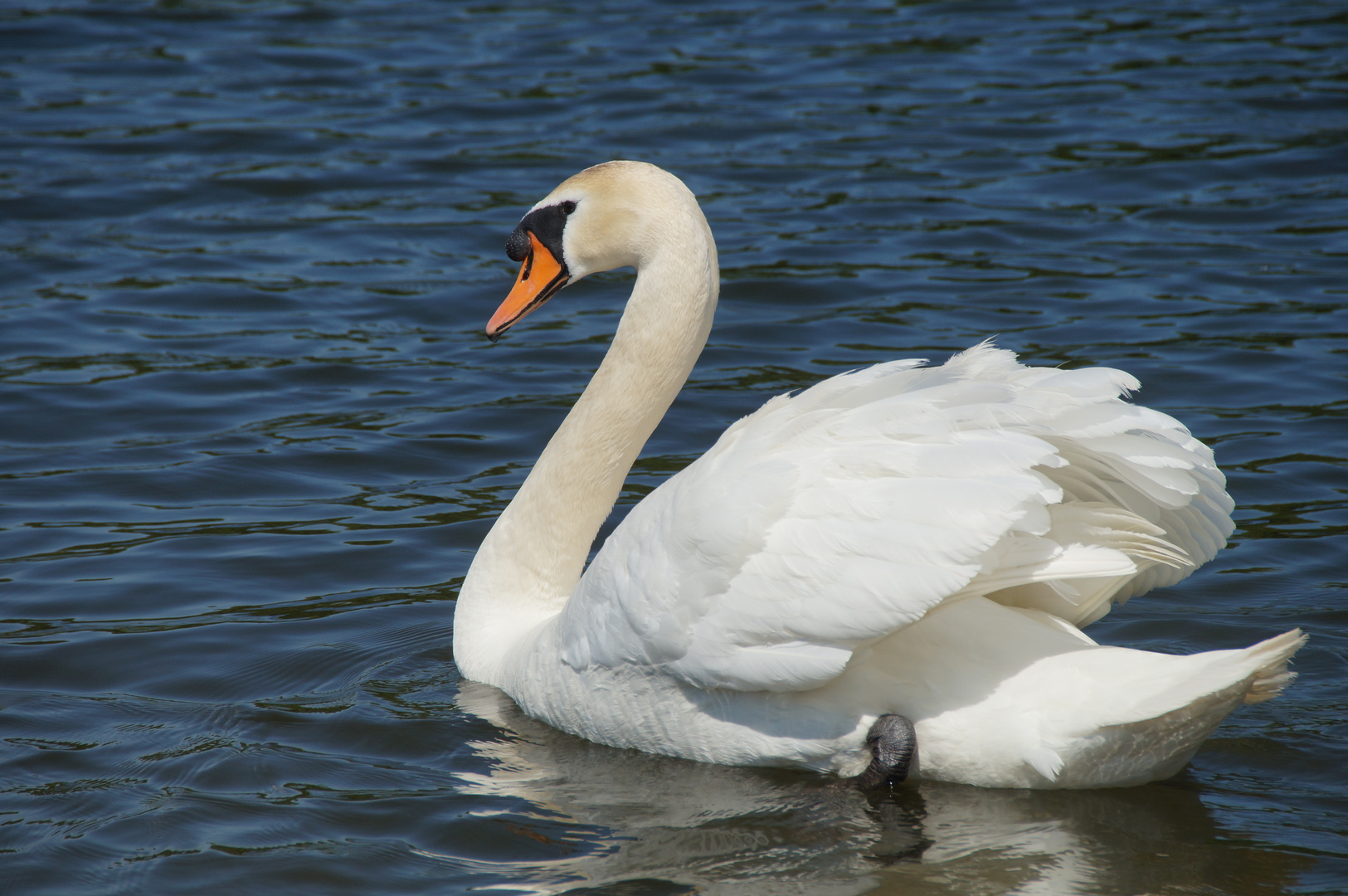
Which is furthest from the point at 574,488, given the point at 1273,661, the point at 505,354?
the point at 505,354

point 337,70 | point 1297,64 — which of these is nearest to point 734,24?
point 337,70

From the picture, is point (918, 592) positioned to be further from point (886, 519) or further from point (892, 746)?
point (892, 746)

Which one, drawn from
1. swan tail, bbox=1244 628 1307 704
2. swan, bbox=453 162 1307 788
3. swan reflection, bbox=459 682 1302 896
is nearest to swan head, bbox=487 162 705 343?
swan, bbox=453 162 1307 788

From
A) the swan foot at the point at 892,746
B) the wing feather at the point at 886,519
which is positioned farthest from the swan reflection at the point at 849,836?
the wing feather at the point at 886,519

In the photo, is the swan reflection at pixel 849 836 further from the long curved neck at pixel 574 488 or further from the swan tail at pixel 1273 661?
the long curved neck at pixel 574 488

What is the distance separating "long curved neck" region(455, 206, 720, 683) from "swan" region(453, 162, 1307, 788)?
46 centimetres

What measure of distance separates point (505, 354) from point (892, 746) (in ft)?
16.8

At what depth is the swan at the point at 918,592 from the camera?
3988 millimetres

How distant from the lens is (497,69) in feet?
45.9

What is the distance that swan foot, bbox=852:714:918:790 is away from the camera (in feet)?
13.9

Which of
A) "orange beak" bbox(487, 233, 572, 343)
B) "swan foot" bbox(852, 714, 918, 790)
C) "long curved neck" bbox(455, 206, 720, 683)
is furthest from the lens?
"orange beak" bbox(487, 233, 572, 343)

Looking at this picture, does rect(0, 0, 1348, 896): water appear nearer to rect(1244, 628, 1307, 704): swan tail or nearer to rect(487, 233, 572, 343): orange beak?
rect(1244, 628, 1307, 704): swan tail

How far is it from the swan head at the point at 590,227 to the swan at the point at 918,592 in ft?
2.69

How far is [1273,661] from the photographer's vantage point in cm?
388
